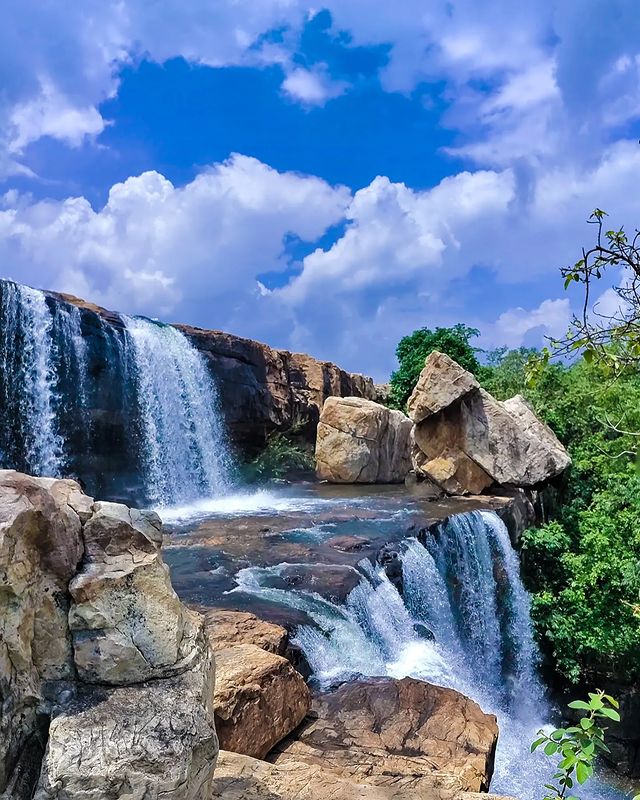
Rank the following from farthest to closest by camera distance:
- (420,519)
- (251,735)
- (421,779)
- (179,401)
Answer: (179,401) → (420,519) → (251,735) → (421,779)

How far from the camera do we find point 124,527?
2.63 m

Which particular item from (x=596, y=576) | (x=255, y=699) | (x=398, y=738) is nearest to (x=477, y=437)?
(x=596, y=576)

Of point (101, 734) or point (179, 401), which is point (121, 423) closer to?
point (179, 401)

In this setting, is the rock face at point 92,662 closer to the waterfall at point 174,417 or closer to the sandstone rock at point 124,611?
the sandstone rock at point 124,611

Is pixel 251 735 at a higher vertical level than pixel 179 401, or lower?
lower

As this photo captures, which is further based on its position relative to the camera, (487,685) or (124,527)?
(487,685)

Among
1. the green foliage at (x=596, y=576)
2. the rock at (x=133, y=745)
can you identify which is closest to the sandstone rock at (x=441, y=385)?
the green foliage at (x=596, y=576)

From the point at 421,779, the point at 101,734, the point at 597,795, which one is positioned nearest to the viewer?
the point at 101,734

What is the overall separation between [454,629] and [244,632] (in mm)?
4412

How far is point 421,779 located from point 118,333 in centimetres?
1367

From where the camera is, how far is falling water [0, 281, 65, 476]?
13.3 m

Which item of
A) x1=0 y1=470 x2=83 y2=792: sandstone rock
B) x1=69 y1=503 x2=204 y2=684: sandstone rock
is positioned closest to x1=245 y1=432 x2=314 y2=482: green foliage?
x1=69 y1=503 x2=204 y2=684: sandstone rock

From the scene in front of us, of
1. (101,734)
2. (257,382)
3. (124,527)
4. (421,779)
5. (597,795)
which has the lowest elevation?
(597,795)

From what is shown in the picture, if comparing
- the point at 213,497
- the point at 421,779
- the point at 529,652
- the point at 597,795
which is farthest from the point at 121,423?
the point at 421,779
